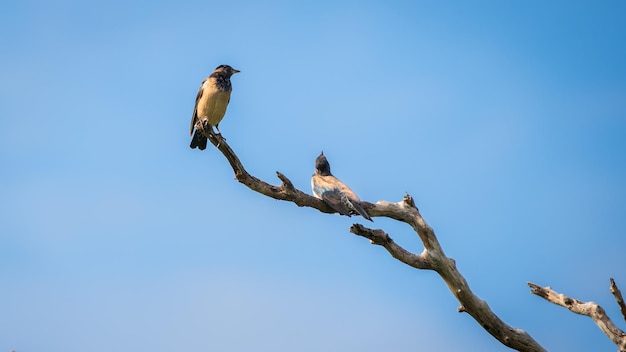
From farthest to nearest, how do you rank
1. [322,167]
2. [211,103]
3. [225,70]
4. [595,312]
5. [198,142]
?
[225,70] < [198,142] < [211,103] < [322,167] < [595,312]

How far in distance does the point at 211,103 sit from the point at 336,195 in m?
3.43

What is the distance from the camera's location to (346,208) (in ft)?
30.8

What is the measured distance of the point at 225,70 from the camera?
1304 cm

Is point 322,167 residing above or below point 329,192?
above

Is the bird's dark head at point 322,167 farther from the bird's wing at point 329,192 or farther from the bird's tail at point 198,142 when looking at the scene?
the bird's tail at point 198,142

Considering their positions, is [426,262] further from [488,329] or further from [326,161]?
[326,161]

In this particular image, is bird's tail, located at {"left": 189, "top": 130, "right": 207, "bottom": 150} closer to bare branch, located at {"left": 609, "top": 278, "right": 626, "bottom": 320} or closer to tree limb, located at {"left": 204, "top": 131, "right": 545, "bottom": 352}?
tree limb, located at {"left": 204, "top": 131, "right": 545, "bottom": 352}

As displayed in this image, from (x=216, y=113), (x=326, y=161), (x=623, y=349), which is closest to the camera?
(x=623, y=349)

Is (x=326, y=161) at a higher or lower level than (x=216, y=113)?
Result: lower

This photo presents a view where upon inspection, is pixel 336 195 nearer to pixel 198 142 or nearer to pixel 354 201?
pixel 354 201

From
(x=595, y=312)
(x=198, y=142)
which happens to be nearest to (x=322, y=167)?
(x=198, y=142)

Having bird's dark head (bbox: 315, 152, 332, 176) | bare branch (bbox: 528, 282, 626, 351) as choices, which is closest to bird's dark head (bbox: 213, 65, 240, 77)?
bird's dark head (bbox: 315, 152, 332, 176)

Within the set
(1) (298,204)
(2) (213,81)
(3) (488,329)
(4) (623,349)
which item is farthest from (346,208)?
(2) (213,81)

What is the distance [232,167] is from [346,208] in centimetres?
127
